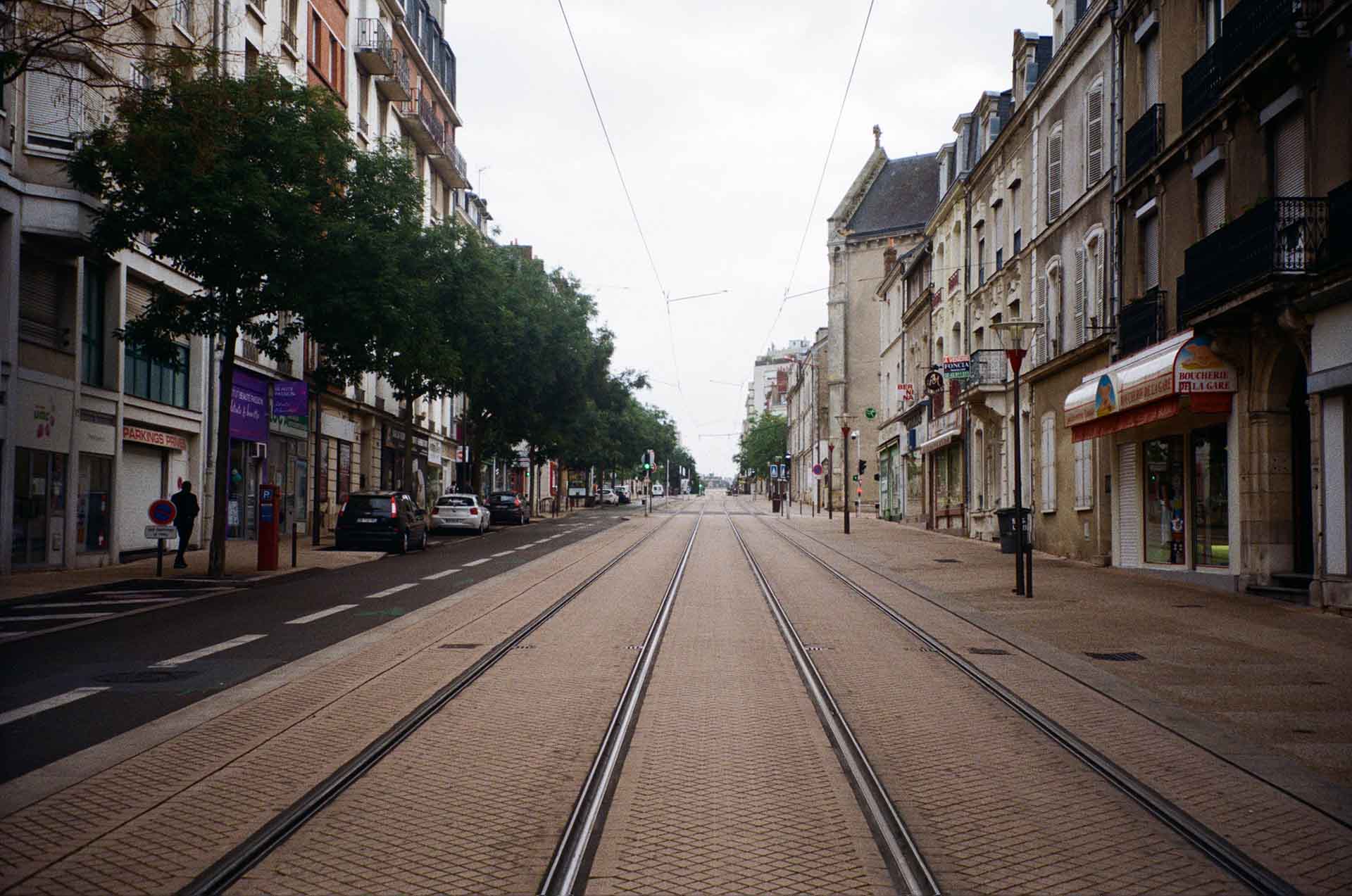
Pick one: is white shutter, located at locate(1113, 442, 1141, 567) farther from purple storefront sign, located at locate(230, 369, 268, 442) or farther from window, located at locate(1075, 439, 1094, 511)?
purple storefront sign, located at locate(230, 369, 268, 442)

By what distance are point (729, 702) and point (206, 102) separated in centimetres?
859

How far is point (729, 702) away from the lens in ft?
28.7

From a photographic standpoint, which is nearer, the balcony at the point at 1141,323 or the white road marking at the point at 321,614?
the white road marking at the point at 321,614

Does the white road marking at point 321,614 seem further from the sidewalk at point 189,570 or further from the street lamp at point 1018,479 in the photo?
the street lamp at point 1018,479

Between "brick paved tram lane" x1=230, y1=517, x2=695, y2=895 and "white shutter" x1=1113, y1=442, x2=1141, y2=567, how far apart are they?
1549 centimetres

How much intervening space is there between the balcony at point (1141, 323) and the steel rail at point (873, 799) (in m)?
13.1

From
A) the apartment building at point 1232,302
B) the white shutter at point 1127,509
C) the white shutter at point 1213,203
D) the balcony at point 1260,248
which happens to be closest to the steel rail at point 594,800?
the apartment building at point 1232,302

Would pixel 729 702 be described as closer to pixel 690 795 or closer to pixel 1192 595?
pixel 690 795

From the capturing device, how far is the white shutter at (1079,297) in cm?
2570

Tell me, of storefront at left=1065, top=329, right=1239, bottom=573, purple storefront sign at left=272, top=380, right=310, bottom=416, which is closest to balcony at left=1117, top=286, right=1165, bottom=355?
storefront at left=1065, top=329, right=1239, bottom=573

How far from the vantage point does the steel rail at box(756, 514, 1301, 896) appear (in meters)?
4.84

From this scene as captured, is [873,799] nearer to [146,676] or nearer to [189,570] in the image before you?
[146,676]

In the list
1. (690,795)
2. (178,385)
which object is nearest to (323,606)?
(690,795)

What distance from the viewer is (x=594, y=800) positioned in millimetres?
5945
